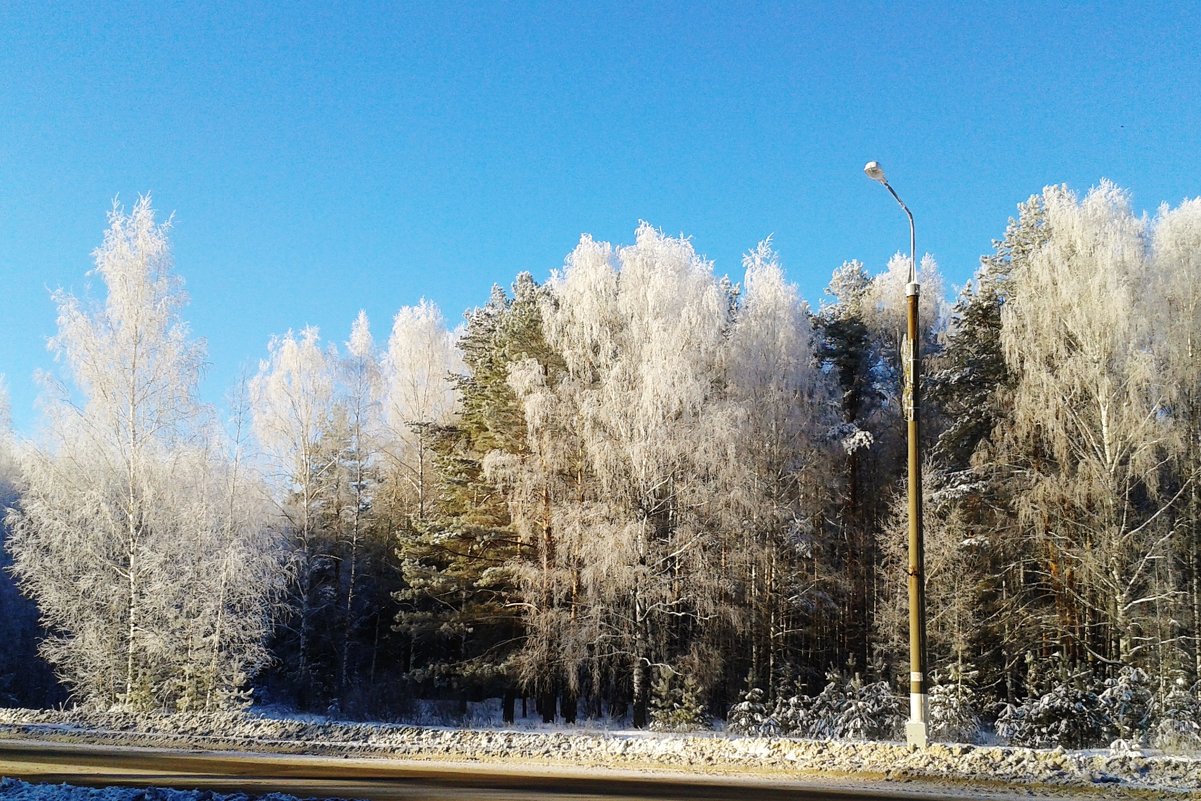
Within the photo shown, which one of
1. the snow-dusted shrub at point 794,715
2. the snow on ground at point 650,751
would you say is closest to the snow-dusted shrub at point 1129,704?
the snow on ground at point 650,751

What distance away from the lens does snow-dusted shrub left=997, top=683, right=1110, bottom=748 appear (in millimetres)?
19969

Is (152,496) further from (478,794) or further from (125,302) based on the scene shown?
(478,794)

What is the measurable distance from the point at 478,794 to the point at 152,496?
1747 cm

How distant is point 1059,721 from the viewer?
66.6 ft

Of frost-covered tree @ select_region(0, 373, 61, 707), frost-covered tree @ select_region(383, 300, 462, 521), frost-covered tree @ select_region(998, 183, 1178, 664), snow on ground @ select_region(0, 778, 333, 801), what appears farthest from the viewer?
frost-covered tree @ select_region(383, 300, 462, 521)

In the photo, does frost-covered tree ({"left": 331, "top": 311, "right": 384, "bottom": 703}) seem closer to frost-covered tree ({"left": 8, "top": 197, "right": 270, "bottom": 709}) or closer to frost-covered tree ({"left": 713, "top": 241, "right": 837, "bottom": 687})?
frost-covered tree ({"left": 8, "top": 197, "right": 270, "bottom": 709})

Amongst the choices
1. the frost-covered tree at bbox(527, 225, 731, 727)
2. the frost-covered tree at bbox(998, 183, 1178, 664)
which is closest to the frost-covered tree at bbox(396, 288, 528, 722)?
the frost-covered tree at bbox(527, 225, 731, 727)

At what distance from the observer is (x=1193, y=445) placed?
23.4 metres

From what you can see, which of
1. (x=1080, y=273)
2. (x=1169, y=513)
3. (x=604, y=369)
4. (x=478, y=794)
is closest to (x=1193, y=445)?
(x=1169, y=513)

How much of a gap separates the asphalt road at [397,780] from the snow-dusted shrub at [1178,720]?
9.54 m

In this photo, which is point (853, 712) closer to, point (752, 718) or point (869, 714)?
point (869, 714)

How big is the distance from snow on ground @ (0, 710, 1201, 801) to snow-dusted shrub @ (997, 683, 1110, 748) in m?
3.41

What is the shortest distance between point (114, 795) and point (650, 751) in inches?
336

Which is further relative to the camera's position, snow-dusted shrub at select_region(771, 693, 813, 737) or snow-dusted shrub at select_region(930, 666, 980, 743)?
snow-dusted shrub at select_region(771, 693, 813, 737)
